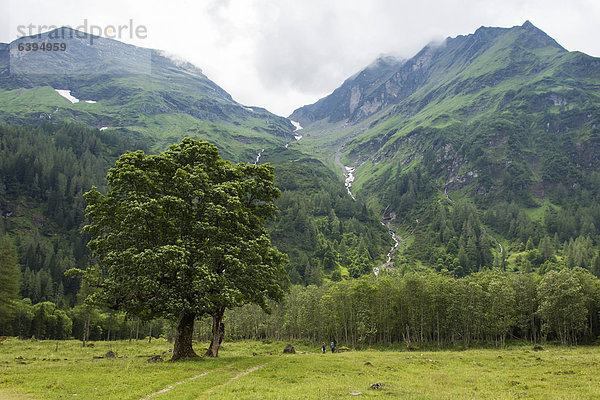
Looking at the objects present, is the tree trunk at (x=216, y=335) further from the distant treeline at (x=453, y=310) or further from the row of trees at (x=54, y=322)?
the row of trees at (x=54, y=322)

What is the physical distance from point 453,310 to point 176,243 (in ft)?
237

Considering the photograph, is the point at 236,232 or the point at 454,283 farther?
the point at 454,283

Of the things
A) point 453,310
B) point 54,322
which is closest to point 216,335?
point 453,310

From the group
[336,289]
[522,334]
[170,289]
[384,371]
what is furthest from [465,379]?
[522,334]

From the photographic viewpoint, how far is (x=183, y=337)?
118 feet

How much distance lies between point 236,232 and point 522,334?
96186 millimetres

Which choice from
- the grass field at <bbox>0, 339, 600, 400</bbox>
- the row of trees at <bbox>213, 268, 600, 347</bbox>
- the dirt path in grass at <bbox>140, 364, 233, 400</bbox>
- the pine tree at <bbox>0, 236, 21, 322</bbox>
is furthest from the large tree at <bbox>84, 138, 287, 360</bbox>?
the pine tree at <bbox>0, 236, 21, 322</bbox>

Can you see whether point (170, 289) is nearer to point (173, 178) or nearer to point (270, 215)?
point (173, 178)

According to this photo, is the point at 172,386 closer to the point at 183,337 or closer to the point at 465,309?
the point at 183,337

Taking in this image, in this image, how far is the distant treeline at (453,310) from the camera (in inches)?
3007

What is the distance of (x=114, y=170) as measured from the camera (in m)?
34.2

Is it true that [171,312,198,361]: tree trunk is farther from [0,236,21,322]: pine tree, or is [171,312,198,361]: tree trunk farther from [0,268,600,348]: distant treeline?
[0,236,21,322]: pine tree

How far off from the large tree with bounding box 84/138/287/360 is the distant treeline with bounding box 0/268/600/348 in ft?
134

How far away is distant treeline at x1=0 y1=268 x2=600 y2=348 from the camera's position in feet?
251
